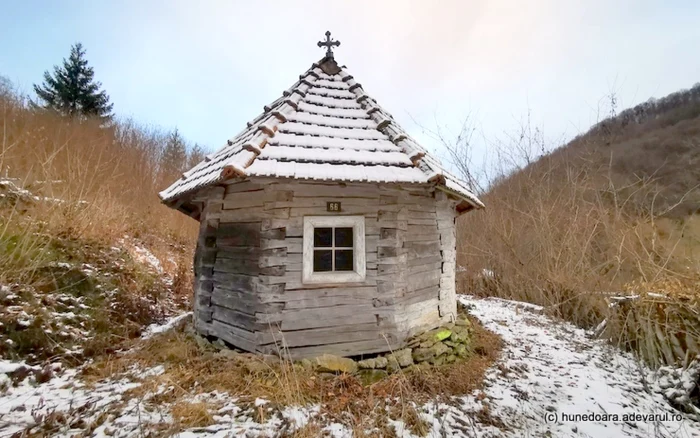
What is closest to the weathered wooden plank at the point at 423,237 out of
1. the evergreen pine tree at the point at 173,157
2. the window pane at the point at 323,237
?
the window pane at the point at 323,237

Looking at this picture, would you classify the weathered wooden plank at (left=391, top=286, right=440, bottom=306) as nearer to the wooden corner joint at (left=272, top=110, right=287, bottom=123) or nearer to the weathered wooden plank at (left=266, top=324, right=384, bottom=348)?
the weathered wooden plank at (left=266, top=324, right=384, bottom=348)

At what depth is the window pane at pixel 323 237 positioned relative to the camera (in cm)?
448

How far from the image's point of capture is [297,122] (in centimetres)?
503

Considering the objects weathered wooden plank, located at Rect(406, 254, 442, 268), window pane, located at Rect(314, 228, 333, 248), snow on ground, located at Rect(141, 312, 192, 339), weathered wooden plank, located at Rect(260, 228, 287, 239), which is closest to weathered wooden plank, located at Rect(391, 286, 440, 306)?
weathered wooden plank, located at Rect(406, 254, 442, 268)

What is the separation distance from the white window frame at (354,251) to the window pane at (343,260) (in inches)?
3.2

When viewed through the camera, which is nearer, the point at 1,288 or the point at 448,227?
the point at 1,288

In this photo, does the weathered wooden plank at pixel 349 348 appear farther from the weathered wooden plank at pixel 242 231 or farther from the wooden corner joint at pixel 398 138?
the wooden corner joint at pixel 398 138

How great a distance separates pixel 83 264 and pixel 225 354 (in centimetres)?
436

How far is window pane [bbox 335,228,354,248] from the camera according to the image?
4.55 m

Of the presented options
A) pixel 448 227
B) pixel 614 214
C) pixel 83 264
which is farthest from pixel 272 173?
pixel 614 214

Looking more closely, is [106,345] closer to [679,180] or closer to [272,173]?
[272,173]

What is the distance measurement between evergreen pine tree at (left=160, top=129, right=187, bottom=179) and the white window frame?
1269 cm

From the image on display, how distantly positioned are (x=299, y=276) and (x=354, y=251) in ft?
2.71

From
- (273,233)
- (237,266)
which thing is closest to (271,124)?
(273,233)
